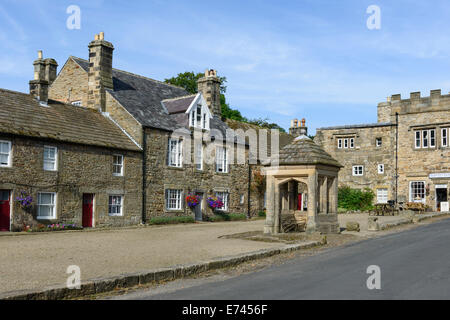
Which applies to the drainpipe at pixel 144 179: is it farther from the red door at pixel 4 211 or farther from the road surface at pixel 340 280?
the road surface at pixel 340 280

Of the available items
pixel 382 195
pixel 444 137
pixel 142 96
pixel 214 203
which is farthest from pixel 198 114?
pixel 444 137

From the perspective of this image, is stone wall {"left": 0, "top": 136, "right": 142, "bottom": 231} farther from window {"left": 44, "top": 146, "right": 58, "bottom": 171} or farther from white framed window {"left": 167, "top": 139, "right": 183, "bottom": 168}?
white framed window {"left": 167, "top": 139, "right": 183, "bottom": 168}

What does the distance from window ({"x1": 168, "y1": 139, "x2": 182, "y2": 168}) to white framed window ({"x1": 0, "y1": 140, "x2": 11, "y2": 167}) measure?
365 inches

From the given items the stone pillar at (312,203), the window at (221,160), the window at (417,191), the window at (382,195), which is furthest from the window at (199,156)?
the window at (417,191)

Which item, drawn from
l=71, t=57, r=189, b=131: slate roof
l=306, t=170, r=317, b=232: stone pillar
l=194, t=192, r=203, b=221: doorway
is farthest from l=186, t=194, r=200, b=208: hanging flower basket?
l=306, t=170, r=317, b=232: stone pillar

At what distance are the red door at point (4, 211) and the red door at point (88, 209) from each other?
3.83 meters

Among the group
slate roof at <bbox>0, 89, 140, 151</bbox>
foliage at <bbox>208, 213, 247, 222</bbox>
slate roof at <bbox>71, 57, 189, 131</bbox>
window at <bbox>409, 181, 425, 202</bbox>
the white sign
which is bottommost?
foliage at <bbox>208, 213, 247, 222</bbox>

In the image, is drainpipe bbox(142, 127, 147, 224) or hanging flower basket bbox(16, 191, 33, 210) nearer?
hanging flower basket bbox(16, 191, 33, 210)

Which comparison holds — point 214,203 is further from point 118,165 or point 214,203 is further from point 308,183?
point 308,183

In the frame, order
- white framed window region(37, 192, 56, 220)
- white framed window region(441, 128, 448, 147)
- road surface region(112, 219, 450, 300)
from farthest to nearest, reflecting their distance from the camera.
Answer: white framed window region(441, 128, 448, 147) → white framed window region(37, 192, 56, 220) → road surface region(112, 219, 450, 300)

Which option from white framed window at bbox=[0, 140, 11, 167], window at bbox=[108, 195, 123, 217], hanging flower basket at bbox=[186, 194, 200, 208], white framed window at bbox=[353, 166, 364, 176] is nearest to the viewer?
white framed window at bbox=[0, 140, 11, 167]

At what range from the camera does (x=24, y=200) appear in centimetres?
2047

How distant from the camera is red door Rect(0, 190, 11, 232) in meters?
20.0

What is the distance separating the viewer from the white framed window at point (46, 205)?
70.1ft
